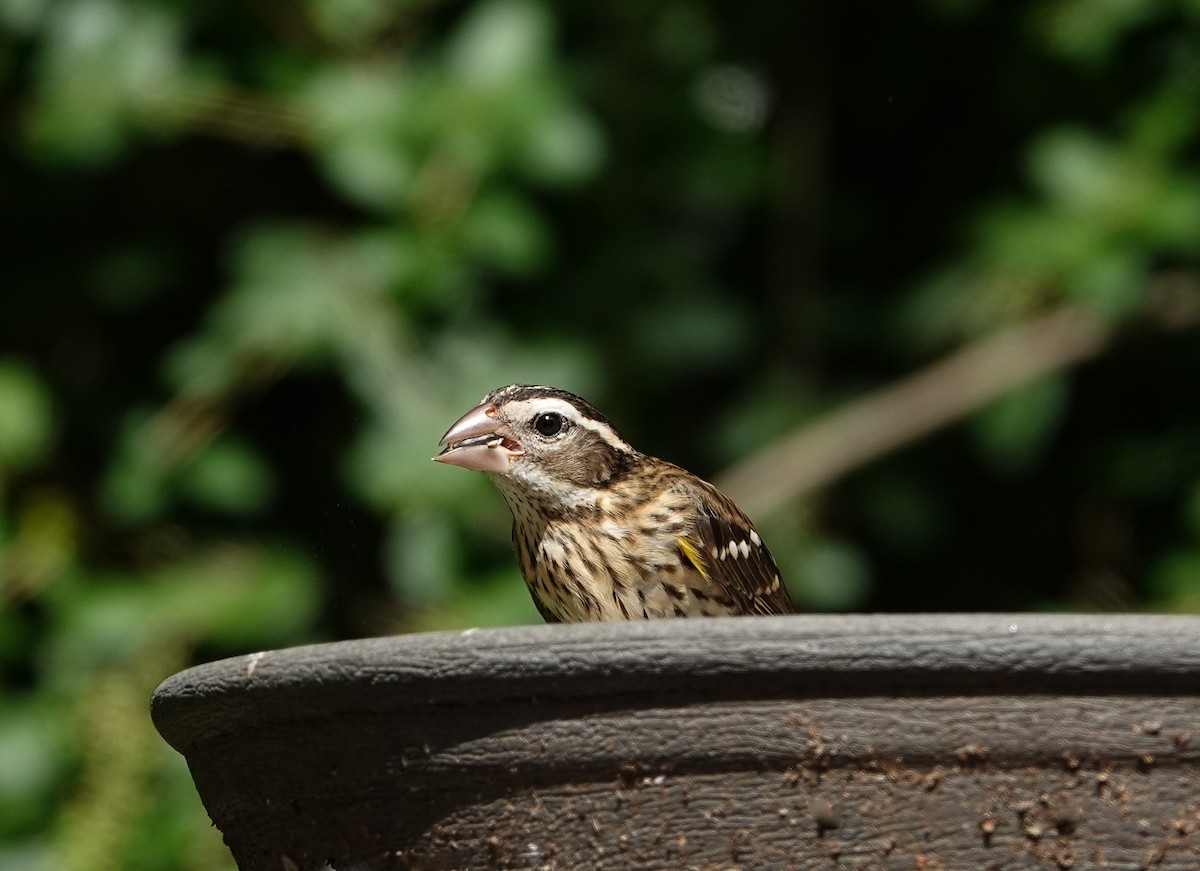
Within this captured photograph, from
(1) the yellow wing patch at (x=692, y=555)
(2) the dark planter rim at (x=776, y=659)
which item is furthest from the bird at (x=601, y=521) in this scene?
(2) the dark planter rim at (x=776, y=659)

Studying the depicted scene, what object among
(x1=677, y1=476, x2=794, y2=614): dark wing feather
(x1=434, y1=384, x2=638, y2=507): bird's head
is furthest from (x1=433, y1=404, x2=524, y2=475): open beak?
(x1=677, y1=476, x2=794, y2=614): dark wing feather

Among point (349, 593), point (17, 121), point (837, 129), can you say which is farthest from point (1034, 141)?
point (17, 121)

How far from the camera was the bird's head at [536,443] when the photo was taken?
243 centimetres

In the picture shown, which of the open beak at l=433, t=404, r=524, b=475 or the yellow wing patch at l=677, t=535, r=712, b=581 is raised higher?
the open beak at l=433, t=404, r=524, b=475

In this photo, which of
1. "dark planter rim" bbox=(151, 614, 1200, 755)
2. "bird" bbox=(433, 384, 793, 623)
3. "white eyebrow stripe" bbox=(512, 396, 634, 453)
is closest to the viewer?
"dark planter rim" bbox=(151, 614, 1200, 755)

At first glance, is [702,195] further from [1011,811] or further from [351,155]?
[1011,811]

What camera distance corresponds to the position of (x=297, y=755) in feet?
4.21

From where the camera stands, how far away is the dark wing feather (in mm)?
2361

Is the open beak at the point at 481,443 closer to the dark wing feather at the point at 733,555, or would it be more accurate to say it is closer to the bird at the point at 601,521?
the bird at the point at 601,521

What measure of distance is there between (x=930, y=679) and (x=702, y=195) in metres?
2.84

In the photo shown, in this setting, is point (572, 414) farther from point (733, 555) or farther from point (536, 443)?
point (733, 555)

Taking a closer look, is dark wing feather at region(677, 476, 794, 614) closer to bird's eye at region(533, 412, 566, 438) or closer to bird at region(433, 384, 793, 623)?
bird at region(433, 384, 793, 623)

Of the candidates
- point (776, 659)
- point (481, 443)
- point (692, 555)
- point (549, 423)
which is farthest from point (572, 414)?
point (776, 659)

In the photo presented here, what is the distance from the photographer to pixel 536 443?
247 cm
